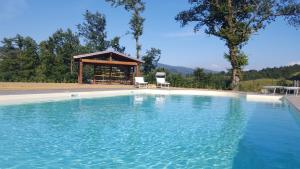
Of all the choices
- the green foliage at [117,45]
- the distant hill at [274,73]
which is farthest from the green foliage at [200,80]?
the green foliage at [117,45]

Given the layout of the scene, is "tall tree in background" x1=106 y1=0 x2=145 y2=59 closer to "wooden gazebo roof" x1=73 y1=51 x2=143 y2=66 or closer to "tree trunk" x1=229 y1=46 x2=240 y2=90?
"wooden gazebo roof" x1=73 y1=51 x2=143 y2=66

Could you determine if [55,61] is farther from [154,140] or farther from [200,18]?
[154,140]

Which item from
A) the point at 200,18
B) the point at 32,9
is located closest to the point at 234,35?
the point at 200,18

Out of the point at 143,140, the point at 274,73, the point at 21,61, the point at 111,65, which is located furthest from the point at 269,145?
the point at 274,73

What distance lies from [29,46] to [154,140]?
28.8 metres

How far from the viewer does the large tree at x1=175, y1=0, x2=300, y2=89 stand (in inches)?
807

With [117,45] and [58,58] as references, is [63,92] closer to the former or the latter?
[58,58]

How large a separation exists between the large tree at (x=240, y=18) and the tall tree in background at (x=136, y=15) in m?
8.14

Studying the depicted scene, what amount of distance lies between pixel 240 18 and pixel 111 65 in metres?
9.85

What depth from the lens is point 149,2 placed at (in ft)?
93.8

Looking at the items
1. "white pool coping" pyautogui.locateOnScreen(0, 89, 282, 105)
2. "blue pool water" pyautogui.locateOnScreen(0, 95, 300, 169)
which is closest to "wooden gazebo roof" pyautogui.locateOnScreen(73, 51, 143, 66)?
"white pool coping" pyautogui.locateOnScreen(0, 89, 282, 105)

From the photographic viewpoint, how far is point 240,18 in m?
21.4


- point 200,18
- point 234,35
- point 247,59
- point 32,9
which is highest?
point 32,9

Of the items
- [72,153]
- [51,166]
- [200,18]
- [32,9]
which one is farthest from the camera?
[32,9]
